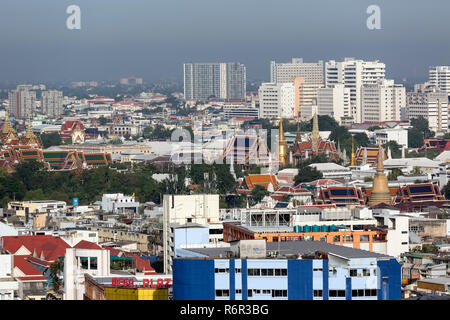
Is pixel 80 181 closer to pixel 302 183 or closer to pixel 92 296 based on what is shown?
pixel 302 183

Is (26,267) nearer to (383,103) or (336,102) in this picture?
(383,103)

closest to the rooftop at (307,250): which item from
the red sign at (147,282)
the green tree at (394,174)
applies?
the red sign at (147,282)

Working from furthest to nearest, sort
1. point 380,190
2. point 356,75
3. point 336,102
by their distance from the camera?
1. point 356,75
2. point 336,102
3. point 380,190

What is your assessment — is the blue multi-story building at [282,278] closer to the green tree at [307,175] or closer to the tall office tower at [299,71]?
the green tree at [307,175]

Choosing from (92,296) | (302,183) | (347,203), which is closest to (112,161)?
(302,183)

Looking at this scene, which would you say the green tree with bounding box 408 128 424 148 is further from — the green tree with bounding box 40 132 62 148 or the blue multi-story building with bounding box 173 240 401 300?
the blue multi-story building with bounding box 173 240 401 300

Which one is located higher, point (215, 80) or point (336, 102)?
point (215, 80)

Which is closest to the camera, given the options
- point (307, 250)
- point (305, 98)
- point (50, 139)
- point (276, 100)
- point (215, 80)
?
point (307, 250)

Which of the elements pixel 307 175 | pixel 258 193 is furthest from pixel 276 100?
pixel 258 193
